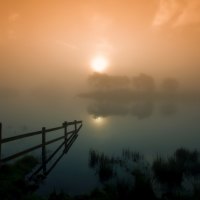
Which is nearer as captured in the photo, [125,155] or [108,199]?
[108,199]

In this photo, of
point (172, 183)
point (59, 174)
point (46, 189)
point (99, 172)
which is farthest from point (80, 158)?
point (46, 189)

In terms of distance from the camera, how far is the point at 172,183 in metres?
13.5

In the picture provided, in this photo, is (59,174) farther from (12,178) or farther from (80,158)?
(80,158)

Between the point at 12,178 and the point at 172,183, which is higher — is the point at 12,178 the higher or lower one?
the higher one

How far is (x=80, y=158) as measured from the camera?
18.2 meters

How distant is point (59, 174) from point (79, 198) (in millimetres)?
3991

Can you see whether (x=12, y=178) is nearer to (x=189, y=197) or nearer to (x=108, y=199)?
(x=108, y=199)

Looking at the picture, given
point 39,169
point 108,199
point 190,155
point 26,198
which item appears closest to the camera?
point 26,198

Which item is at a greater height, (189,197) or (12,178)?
(12,178)

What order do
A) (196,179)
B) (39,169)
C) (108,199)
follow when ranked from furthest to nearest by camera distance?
(196,179)
(39,169)
(108,199)

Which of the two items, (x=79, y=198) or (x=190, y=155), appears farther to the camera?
(x=190, y=155)

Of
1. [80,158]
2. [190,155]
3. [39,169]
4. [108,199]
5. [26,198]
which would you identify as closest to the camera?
[26,198]

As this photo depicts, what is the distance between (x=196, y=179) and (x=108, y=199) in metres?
7.09

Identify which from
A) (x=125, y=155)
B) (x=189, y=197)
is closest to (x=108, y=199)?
(x=189, y=197)
